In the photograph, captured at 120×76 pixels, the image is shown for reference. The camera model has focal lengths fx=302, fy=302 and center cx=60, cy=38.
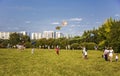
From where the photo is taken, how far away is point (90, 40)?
118 metres

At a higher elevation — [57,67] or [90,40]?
[90,40]

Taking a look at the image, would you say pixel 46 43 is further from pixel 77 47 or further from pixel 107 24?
pixel 107 24

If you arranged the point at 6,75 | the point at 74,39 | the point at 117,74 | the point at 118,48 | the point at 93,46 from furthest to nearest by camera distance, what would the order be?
the point at 74,39
the point at 93,46
the point at 118,48
the point at 117,74
the point at 6,75

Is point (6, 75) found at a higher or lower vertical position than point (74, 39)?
lower

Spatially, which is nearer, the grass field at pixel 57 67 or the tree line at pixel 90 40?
the grass field at pixel 57 67

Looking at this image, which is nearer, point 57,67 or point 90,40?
point 57,67

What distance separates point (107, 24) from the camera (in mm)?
84938

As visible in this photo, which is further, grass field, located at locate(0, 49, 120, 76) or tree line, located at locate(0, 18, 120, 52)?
tree line, located at locate(0, 18, 120, 52)

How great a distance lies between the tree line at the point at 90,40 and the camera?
7275 centimetres

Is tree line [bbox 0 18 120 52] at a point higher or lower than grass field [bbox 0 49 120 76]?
higher

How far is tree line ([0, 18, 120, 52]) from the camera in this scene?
2864 inches

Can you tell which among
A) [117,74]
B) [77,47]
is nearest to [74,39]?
[77,47]

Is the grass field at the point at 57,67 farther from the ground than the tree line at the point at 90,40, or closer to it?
closer to it

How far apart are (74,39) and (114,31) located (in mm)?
53035
